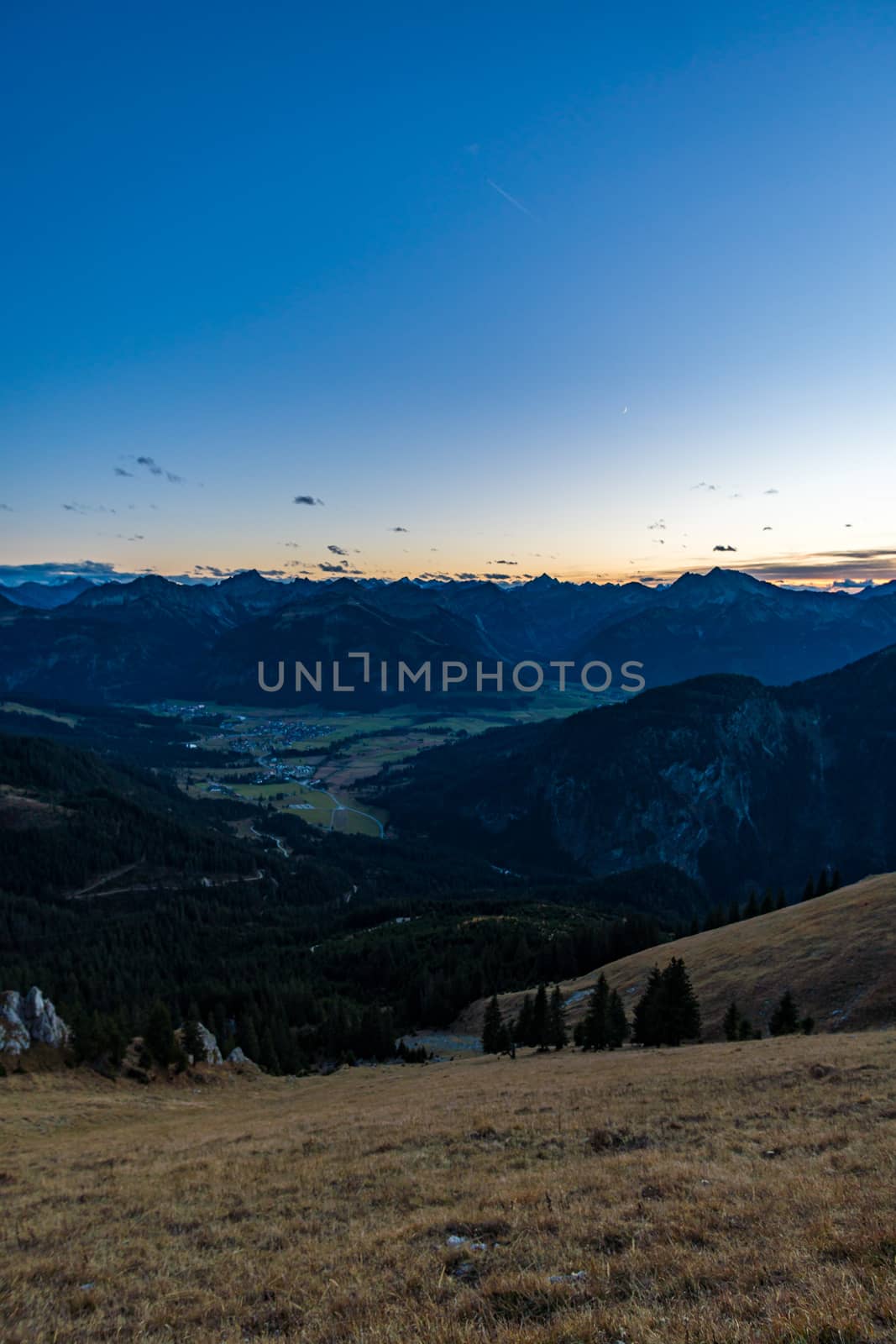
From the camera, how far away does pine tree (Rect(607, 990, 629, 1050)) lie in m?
53.2

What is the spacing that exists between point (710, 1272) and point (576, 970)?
104131 mm

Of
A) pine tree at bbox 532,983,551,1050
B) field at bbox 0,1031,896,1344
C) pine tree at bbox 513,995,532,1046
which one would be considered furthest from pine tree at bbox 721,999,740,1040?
pine tree at bbox 513,995,532,1046

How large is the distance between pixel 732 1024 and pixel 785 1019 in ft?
12.2

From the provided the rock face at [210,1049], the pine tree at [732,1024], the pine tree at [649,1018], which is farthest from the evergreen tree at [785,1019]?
the rock face at [210,1049]

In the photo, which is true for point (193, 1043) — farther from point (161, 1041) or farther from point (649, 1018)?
point (649, 1018)

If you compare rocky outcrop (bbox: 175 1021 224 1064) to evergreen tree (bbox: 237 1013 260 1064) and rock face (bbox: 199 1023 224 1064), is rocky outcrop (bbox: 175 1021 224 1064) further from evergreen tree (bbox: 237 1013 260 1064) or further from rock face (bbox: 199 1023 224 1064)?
evergreen tree (bbox: 237 1013 260 1064)

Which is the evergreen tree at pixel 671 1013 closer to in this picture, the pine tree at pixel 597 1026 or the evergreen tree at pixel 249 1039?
the pine tree at pixel 597 1026

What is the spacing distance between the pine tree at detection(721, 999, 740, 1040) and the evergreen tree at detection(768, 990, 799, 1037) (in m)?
2.28

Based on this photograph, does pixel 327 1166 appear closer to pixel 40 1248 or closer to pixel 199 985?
pixel 40 1248

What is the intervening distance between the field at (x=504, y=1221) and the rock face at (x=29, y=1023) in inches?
991

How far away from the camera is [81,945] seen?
15075 centimetres

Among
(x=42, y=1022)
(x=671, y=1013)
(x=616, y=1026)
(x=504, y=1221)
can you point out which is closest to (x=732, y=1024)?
(x=671, y=1013)

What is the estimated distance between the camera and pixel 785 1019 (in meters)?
44.3

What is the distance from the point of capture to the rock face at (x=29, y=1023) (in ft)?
172
